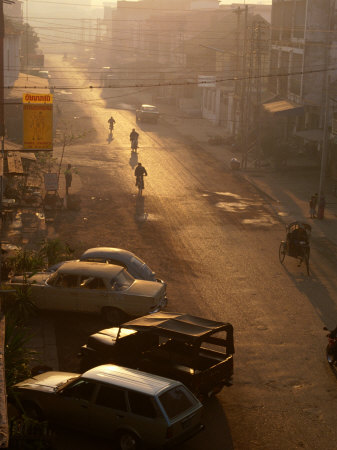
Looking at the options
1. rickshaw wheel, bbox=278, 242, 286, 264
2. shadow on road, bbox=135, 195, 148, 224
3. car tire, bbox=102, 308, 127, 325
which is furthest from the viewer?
shadow on road, bbox=135, 195, 148, 224

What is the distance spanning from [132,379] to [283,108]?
1439 inches

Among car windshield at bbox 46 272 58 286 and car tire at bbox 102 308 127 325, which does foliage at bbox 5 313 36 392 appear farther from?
car windshield at bbox 46 272 58 286

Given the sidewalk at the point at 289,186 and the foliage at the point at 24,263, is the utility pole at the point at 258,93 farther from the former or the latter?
the foliage at the point at 24,263

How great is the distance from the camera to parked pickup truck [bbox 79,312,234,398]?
11961 millimetres

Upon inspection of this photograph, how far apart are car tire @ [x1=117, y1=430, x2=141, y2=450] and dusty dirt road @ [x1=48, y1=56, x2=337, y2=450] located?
90 cm

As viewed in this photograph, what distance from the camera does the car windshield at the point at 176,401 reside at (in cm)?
1029

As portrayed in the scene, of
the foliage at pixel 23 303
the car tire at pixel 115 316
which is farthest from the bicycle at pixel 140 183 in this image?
the car tire at pixel 115 316

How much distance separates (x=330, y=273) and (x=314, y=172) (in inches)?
720

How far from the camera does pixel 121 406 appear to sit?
34.4 ft

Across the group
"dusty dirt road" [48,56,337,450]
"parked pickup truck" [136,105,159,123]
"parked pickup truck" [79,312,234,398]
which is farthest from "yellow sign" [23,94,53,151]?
"parked pickup truck" [136,105,159,123]

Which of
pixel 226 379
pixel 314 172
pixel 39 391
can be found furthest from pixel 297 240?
pixel 314 172

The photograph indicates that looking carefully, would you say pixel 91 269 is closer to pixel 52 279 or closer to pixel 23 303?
pixel 52 279

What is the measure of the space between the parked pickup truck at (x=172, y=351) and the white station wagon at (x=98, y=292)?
2.44 meters

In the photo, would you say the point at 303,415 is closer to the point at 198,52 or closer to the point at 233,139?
the point at 233,139
